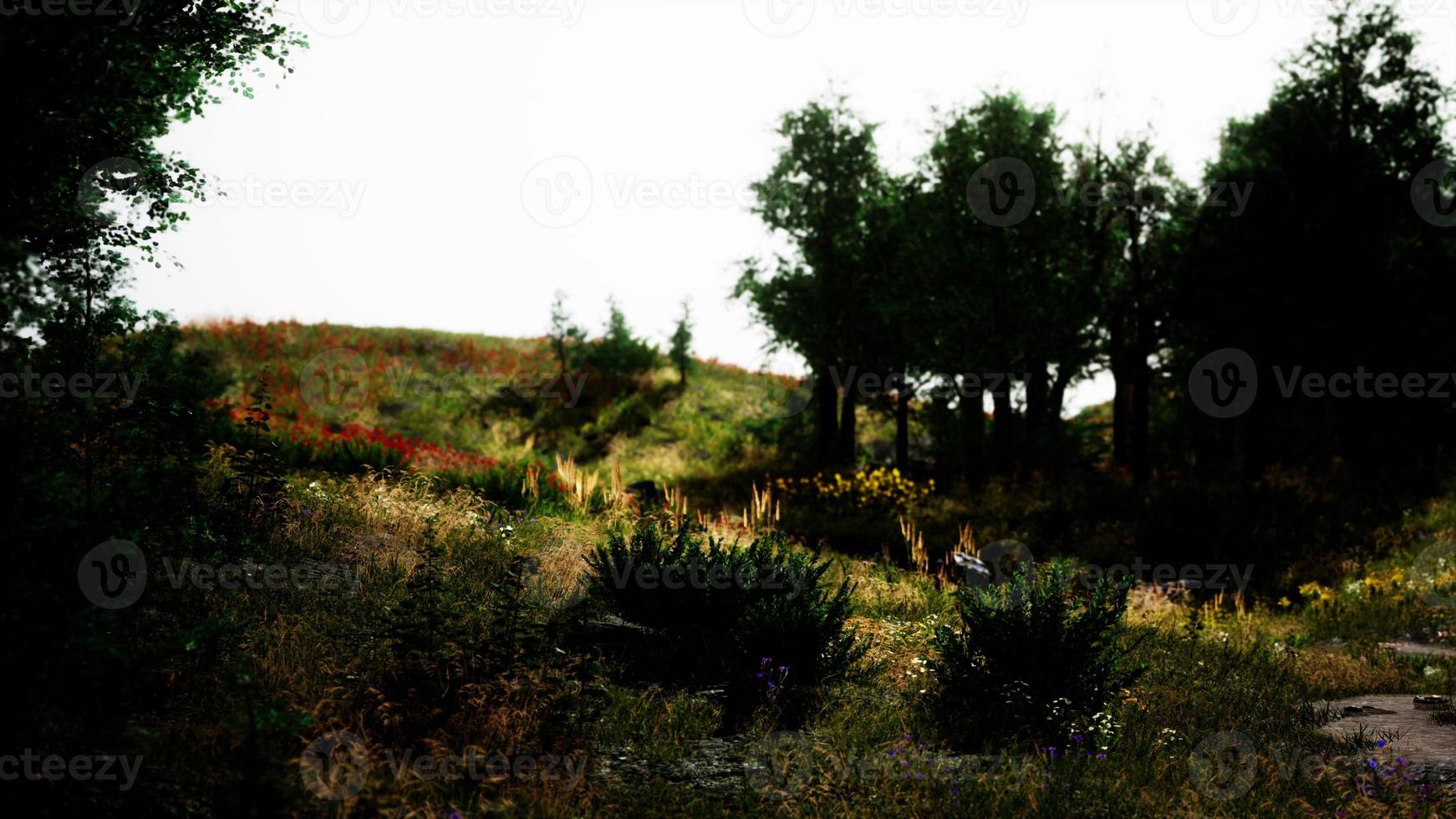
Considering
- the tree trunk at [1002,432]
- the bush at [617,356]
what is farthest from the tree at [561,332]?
the tree trunk at [1002,432]

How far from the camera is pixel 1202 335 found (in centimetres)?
1948

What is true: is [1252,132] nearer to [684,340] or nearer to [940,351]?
[940,351]

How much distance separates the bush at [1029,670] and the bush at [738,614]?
0.76 metres

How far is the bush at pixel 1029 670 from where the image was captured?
5.49 meters

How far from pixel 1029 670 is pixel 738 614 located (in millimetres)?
2211

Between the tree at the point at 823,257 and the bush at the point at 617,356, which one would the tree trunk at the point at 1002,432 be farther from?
the bush at the point at 617,356

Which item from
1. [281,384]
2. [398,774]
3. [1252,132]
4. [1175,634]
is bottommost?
[1175,634]

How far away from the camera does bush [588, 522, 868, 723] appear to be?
5773 mm

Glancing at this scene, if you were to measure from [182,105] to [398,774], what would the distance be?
18.3 ft

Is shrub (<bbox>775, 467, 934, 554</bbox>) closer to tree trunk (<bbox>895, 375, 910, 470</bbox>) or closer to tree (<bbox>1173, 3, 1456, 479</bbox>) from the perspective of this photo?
tree trunk (<bbox>895, 375, 910, 470</bbox>)

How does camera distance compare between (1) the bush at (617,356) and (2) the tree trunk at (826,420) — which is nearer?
(2) the tree trunk at (826,420)

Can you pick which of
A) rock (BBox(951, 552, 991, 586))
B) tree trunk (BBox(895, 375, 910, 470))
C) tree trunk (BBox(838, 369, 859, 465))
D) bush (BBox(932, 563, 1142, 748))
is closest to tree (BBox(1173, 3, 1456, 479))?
tree trunk (BBox(895, 375, 910, 470))

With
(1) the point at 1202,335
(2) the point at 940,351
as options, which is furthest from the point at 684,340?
(1) the point at 1202,335

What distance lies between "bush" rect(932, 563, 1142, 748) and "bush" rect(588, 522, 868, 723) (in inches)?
30.1
